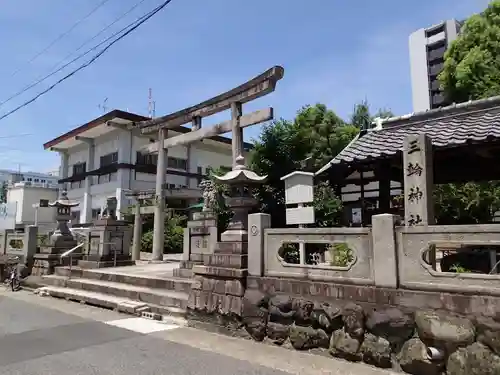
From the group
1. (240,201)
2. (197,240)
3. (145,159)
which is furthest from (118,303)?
(145,159)

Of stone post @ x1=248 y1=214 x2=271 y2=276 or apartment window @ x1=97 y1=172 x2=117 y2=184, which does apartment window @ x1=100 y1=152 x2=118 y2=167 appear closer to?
apartment window @ x1=97 y1=172 x2=117 y2=184

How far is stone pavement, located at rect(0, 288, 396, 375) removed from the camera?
18.2 feet

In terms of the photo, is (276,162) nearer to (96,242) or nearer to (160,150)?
(160,150)

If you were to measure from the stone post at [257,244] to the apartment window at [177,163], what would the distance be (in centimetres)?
2558

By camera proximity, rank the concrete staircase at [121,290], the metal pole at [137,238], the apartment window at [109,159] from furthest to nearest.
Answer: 1. the apartment window at [109,159]
2. the metal pole at [137,238]
3. the concrete staircase at [121,290]

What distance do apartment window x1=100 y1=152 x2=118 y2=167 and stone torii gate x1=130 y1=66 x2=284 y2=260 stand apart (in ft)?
38.8

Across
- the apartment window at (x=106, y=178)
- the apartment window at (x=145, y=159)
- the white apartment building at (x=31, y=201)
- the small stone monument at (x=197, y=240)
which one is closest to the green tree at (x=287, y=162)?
the small stone monument at (x=197, y=240)

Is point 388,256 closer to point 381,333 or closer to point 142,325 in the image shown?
point 381,333

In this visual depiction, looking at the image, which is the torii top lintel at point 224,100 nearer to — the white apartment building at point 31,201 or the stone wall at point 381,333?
the stone wall at point 381,333

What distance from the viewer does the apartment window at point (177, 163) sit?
32.2 m

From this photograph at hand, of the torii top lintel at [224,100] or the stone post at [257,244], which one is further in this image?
the torii top lintel at [224,100]

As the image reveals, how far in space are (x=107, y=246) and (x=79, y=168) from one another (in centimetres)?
2285

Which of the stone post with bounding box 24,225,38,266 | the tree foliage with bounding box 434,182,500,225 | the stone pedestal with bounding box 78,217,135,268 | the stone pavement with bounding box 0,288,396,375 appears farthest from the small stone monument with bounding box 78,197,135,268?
the tree foliage with bounding box 434,182,500,225

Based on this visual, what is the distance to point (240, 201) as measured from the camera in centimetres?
823
